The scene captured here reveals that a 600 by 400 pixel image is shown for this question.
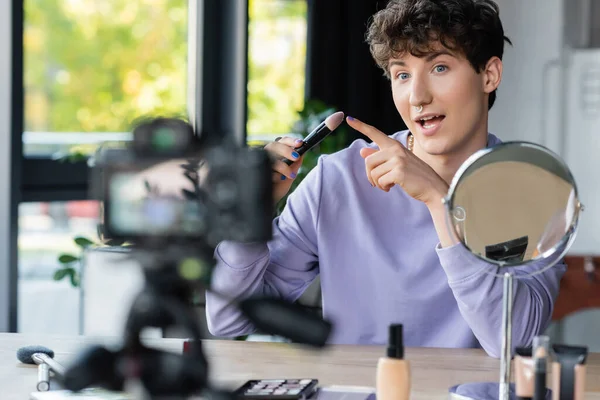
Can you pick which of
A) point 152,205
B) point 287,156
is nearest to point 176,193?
point 152,205

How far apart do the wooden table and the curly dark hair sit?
50 cm

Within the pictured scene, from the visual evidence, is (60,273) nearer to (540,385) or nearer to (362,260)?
(362,260)

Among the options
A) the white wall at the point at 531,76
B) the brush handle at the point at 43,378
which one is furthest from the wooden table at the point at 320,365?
the white wall at the point at 531,76

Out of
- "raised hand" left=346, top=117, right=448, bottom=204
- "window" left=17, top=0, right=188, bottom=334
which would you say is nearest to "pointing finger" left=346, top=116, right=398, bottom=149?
"raised hand" left=346, top=117, right=448, bottom=204

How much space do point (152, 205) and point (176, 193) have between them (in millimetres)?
21

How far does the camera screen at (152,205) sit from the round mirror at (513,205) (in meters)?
0.36

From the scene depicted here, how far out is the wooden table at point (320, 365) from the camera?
112 cm

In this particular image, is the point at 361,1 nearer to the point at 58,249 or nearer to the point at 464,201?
the point at 58,249

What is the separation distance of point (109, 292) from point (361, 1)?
1.88 metres

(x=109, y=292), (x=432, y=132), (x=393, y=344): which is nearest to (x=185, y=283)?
(x=393, y=344)

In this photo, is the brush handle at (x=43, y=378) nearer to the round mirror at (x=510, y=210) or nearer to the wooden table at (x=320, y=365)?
the wooden table at (x=320, y=365)

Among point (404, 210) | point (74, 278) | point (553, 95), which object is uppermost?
point (553, 95)

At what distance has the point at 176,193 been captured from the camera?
67 cm

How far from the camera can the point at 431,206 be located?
4.18ft
